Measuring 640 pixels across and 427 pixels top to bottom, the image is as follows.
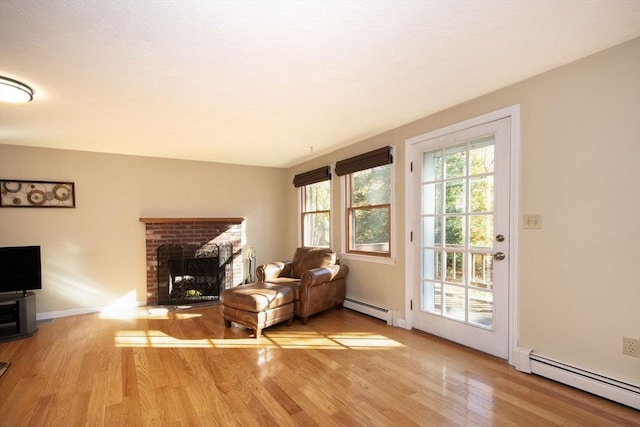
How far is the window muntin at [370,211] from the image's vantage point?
3787 millimetres

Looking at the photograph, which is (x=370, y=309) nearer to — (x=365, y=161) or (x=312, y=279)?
(x=312, y=279)

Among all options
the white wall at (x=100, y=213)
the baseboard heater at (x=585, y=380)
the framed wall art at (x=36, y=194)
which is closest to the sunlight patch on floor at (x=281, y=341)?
the baseboard heater at (x=585, y=380)

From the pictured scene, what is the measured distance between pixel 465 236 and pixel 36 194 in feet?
16.9

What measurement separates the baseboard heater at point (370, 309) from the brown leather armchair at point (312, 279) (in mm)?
124

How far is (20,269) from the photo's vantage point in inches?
143

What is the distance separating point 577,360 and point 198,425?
2.52 m

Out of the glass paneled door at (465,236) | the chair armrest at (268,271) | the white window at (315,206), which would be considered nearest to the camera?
the glass paneled door at (465,236)

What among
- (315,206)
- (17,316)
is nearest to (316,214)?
(315,206)

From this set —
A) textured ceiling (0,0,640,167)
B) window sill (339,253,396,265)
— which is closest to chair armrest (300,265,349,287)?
window sill (339,253,396,265)

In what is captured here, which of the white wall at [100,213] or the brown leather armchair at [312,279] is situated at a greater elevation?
the white wall at [100,213]

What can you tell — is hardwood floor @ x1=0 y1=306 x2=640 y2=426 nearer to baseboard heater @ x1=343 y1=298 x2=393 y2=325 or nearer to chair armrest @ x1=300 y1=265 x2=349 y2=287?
baseboard heater @ x1=343 y1=298 x2=393 y2=325

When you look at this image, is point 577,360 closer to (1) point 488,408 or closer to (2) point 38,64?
(1) point 488,408

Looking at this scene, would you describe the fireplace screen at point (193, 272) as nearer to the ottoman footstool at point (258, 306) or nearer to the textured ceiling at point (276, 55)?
the ottoman footstool at point (258, 306)

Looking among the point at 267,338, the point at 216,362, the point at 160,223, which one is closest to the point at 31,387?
the point at 216,362
